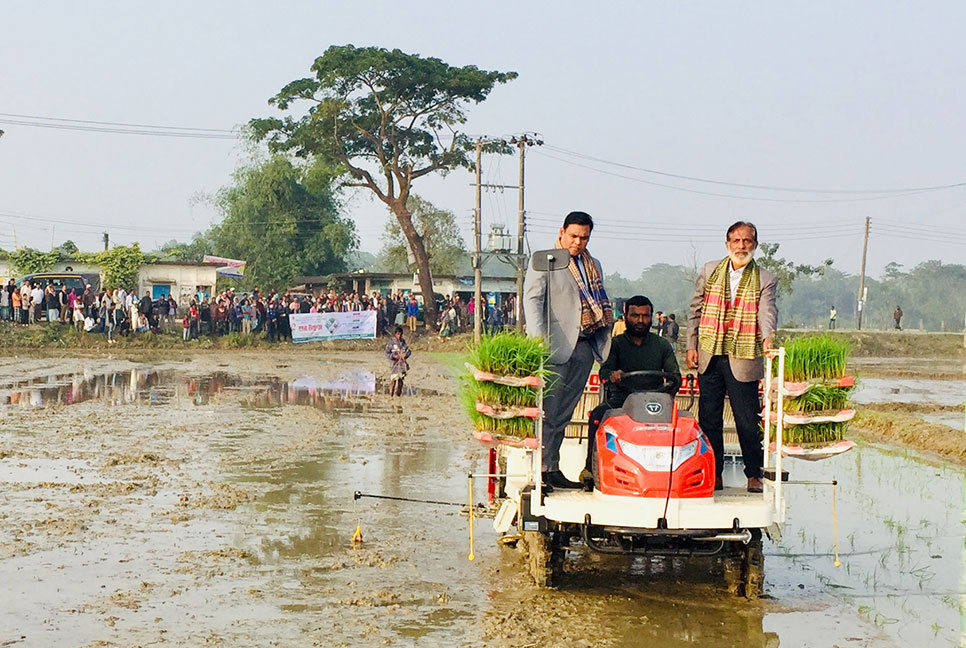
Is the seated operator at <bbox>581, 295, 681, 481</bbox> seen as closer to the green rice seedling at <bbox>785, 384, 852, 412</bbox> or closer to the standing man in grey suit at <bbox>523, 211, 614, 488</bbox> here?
the standing man in grey suit at <bbox>523, 211, 614, 488</bbox>

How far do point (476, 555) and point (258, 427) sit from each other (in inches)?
354

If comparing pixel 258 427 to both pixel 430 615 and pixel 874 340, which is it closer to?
pixel 430 615

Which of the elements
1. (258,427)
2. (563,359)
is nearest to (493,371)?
(563,359)

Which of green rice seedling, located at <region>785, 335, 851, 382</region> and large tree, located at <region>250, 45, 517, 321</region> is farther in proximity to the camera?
large tree, located at <region>250, 45, 517, 321</region>

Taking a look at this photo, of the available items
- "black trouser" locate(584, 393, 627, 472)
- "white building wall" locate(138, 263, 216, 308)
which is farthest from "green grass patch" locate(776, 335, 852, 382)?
"white building wall" locate(138, 263, 216, 308)

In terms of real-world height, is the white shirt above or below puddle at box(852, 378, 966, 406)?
above

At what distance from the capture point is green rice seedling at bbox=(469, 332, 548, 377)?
307 inches

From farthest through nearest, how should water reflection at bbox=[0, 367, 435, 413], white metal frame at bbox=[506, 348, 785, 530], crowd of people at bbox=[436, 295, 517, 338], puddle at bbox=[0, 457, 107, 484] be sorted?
crowd of people at bbox=[436, 295, 517, 338] → water reflection at bbox=[0, 367, 435, 413] → puddle at bbox=[0, 457, 107, 484] → white metal frame at bbox=[506, 348, 785, 530]

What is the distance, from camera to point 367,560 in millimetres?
9070

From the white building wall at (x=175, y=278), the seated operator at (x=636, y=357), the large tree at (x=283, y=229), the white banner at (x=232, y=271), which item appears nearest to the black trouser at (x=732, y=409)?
the seated operator at (x=636, y=357)

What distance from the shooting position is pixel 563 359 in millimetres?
8266

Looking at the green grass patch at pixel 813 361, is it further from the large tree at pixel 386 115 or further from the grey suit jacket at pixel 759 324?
the large tree at pixel 386 115

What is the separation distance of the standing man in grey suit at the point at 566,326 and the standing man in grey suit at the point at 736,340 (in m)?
0.70

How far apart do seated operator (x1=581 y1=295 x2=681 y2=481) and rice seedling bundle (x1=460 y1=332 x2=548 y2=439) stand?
86 cm
